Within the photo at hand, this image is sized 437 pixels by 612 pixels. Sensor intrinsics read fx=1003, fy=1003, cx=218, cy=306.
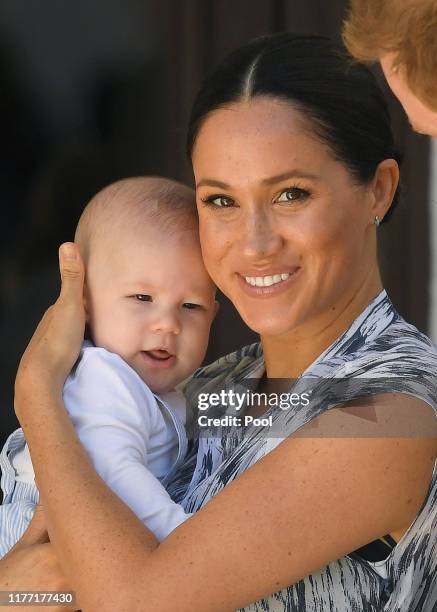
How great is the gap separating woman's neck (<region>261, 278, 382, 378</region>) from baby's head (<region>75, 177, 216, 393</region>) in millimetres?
146

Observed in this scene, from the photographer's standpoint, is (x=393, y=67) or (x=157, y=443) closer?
(x=393, y=67)

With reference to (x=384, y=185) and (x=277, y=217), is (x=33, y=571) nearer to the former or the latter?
(x=277, y=217)

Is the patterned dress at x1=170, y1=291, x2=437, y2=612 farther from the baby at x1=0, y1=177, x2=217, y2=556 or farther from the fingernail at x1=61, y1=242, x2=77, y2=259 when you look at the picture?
the fingernail at x1=61, y1=242, x2=77, y2=259

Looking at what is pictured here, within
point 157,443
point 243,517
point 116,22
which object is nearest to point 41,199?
point 116,22

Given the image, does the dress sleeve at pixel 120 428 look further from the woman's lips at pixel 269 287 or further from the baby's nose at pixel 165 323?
the woman's lips at pixel 269 287

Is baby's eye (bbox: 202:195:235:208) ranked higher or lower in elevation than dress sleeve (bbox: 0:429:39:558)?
higher

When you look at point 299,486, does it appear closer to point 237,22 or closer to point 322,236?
point 322,236

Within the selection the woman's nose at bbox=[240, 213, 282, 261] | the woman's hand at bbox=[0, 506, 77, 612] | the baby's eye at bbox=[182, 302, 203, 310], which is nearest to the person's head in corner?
the woman's nose at bbox=[240, 213, 282, 261]

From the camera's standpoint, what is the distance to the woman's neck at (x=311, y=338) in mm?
1725

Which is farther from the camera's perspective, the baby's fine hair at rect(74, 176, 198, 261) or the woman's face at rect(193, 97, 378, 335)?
the baby's fine hair at rect(74, 176, 198, 261)

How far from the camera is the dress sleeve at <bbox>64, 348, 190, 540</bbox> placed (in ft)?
4.98

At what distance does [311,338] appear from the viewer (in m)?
1.77

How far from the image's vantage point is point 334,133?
5.33 feet

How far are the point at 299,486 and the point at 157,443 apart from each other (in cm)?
40
